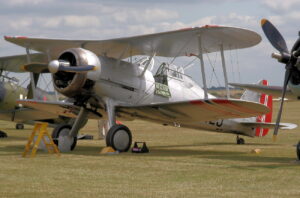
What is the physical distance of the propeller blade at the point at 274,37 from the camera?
10945mm

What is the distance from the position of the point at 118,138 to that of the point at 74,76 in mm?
1694

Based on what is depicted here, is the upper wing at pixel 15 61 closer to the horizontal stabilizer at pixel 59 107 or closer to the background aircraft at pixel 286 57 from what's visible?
the horizontal stabilizer at pixel 59 107

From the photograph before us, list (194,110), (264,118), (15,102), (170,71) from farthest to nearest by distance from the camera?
(15,102) → (264,118) → (170,71) → (194,110)

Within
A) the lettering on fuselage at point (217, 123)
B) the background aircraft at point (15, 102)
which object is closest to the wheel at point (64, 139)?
the lettering on fuselage at point (217, 123)

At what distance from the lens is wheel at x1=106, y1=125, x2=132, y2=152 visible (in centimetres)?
1230

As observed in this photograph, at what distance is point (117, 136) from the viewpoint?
12.4m

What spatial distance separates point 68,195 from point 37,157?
4889 mm

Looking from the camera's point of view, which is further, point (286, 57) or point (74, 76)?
point (74, 76)

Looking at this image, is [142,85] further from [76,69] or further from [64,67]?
[64,67]

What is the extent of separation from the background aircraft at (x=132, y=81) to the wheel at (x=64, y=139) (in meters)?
0.03

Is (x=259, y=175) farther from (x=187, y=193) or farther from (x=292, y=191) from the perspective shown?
(x=187, y=193)

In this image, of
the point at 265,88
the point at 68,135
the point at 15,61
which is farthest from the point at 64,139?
the point at 15,61

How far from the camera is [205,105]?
12258 millimetres

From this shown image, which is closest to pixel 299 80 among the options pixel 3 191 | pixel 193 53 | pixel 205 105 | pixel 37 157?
pixel 205 105
